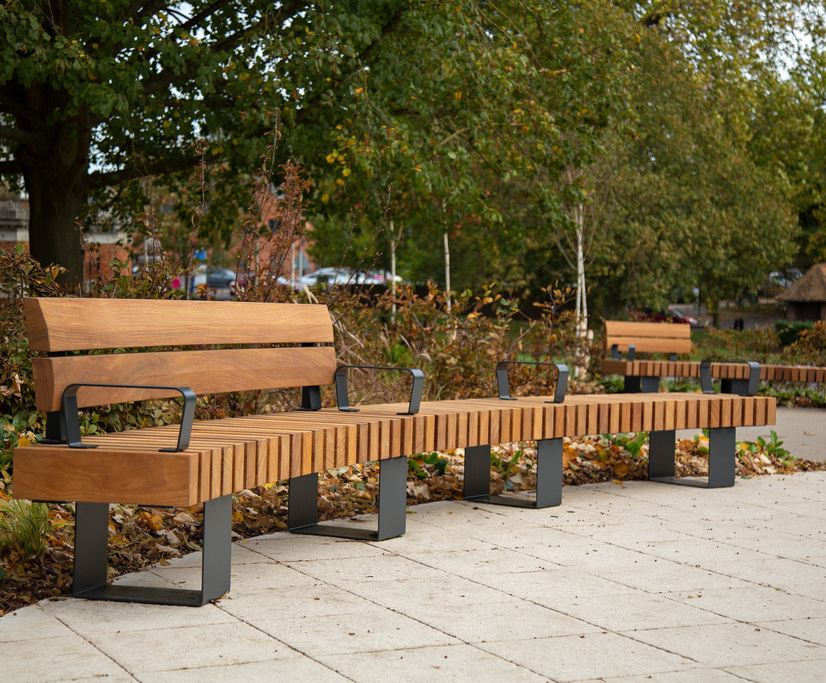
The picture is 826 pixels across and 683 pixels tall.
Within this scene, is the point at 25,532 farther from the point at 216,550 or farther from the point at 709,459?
the point at 709,459

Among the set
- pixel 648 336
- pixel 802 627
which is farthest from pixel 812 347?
pixel 802 627

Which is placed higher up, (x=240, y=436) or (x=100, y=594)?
(x=240, y=436)

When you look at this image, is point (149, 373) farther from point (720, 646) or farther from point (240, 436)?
point (720, 646)

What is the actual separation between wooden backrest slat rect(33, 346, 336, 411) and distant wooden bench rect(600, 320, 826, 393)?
18.6ft

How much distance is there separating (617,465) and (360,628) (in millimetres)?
4015

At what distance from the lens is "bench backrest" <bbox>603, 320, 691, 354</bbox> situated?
10805 millimetres

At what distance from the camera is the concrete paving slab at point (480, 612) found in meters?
3.20

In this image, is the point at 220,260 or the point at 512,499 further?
the point at 220,260

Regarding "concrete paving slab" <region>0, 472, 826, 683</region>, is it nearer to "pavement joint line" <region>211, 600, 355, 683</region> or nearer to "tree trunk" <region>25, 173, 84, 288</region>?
"pavement joint line" <region>211, 600, 355, 683</region>

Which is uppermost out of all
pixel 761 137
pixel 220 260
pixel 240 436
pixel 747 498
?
pixel 761 137

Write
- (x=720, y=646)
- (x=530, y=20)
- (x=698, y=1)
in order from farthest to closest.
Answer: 1. (x=698, y=1)
2. (x=530, y=20)
3. (x=720, y=646)

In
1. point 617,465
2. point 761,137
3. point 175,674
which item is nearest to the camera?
point 175,674

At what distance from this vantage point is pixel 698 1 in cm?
2075

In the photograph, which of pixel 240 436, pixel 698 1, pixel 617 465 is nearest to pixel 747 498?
pixel 617 465
